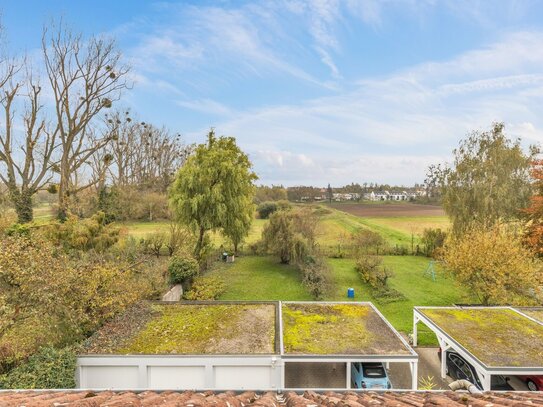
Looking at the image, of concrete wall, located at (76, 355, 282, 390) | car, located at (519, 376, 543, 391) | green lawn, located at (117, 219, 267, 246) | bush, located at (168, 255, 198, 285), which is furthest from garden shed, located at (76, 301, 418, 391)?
green lawn, located at (117, 219, 267, 246)

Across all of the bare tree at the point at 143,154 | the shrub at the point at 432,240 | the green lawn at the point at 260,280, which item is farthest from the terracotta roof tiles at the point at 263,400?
the bare tree at the point at 143,154

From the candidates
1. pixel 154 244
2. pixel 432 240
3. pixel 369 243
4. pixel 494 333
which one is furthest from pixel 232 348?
pixel 432 240

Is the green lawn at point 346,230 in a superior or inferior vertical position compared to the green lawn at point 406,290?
superior

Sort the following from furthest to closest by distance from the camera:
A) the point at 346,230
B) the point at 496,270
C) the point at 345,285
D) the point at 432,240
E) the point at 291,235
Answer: the point at 346,230 → the point at 432,240 → the point at 291,235 → the point at 345,285 → the point at 496,270

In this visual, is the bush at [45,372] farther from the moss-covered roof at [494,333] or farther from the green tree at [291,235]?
the green tree at [291,235]

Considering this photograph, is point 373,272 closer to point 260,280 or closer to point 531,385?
point 260,280

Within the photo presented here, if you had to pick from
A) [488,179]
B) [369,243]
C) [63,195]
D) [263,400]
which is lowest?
[369,243]

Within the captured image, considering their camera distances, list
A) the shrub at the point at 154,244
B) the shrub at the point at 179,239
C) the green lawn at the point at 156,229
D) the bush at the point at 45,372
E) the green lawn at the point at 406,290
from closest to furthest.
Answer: the bush at the point at 45,372
the green lawn at the point at 406,290
the shrub at the point at 179,239
the shrub at the point at 154,244
the green lawn at the point at 156,229
